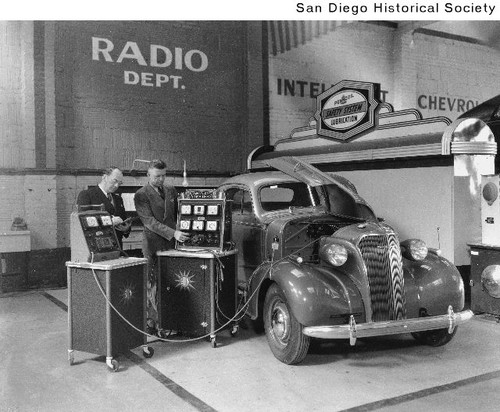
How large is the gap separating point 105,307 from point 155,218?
123 cm

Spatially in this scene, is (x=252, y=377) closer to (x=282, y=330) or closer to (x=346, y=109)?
(x=282, y=330)

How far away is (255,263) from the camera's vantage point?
5641mm

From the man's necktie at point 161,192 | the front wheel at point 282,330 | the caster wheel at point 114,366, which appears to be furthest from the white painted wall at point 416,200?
the caster wheel at point 114,366

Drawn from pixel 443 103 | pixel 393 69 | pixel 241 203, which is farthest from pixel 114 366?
pixel 443 103

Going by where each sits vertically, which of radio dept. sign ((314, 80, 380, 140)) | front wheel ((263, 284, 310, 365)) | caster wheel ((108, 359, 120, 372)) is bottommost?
caster wheel ((108, 359, 120, 372))

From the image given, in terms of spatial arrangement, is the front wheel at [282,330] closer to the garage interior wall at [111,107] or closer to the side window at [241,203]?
the side window at [241,203]

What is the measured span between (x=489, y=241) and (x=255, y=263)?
103 inches

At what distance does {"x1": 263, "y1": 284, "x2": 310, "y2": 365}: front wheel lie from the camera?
4301 millimetres

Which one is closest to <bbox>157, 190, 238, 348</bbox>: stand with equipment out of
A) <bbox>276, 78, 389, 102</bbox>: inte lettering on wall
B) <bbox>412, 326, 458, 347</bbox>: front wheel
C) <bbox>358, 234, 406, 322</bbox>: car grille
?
<bbox>358, 234, 406, 322</bbox>: car grille

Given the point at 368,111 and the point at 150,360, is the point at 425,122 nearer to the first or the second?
the point at 368,111

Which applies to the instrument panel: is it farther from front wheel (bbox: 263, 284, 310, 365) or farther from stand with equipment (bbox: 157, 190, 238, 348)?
front wheel (bbox: 263, 284, 310, 365)

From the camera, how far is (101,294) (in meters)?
4.27

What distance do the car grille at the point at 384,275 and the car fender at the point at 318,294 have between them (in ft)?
0.49
